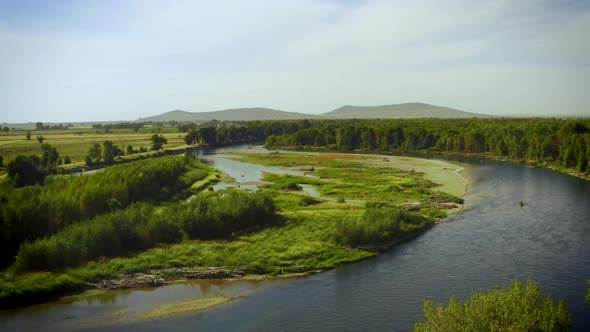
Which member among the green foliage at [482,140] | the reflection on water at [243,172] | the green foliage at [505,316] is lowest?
the reflection on water at [243,172]

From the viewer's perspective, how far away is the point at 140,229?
45.7m

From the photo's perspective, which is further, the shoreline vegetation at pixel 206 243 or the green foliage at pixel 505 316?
the shoreline vegetation at pixel 206 243

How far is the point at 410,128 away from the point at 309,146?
135 ft

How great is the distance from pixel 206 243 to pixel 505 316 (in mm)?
30935

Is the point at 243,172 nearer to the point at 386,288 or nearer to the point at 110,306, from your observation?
the point at 110,306

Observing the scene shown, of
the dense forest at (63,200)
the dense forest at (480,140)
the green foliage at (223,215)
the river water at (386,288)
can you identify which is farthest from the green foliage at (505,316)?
the dense forest at (480,140)

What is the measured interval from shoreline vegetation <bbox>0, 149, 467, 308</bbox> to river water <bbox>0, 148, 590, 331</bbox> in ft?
6.26

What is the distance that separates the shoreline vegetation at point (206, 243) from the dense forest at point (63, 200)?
221 centimetres

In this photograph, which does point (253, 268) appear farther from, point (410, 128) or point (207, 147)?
point (207, 147)

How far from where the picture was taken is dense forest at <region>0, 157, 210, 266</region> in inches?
1660

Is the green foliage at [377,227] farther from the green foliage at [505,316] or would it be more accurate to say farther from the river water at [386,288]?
the green foliage at [505,316]

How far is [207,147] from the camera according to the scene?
199 meters

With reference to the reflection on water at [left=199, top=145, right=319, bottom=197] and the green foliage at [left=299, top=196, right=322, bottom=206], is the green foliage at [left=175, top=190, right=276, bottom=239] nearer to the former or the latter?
the green foliage at [left=299, top=196, right=322, bottom=206]

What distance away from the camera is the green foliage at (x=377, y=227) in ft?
157
